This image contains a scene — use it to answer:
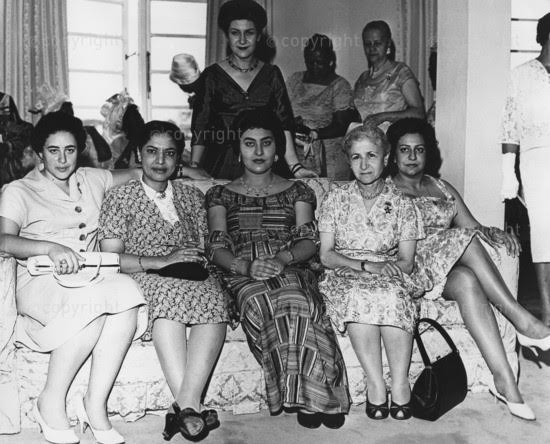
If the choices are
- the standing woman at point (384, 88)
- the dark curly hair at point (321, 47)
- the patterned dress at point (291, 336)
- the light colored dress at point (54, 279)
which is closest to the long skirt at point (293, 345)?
the patterned dress at point (291, 336)

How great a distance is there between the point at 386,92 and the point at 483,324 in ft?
6.63

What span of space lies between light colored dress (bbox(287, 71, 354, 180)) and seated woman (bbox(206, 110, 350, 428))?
126 centimetres

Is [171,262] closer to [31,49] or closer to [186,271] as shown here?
[186,271]

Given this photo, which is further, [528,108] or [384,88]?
[384,88]

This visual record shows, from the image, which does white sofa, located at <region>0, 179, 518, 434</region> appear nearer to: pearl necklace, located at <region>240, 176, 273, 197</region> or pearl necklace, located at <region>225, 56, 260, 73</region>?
pearl necklace, located at <region>240, 176, 273, 197</region>

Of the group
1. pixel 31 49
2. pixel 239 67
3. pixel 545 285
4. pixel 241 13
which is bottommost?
pixel 545 285

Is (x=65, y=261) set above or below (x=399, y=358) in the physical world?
above

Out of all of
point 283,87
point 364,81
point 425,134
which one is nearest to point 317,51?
point 364,81

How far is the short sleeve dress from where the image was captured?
377 cm

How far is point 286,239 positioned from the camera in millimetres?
3289

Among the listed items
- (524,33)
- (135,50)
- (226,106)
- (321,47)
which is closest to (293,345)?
(226,106)

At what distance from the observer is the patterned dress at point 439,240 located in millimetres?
3203

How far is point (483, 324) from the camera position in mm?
3053

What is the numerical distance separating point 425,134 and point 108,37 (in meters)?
3.93
